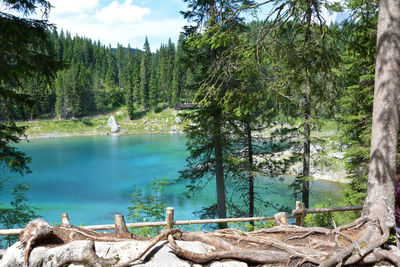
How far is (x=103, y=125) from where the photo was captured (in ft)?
220

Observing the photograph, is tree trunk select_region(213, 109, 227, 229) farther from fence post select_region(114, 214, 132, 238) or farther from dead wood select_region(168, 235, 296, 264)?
dead wood select_region(168, 235, 296, 264)

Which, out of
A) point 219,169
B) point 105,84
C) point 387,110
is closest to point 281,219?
point 387,110

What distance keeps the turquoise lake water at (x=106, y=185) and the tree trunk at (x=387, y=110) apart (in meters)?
6.81

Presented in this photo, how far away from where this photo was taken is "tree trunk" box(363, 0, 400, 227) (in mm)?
4066

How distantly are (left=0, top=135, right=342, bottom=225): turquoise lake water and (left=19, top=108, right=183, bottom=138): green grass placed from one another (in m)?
19.9

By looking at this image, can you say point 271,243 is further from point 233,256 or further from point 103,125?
point 103,125

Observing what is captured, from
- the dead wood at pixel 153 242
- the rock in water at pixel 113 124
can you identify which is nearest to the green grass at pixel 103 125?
the rock in water at pixel 113 124

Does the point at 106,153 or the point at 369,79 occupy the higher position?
the point at 369,79

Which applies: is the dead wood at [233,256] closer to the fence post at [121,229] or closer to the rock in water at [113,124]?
the fence post at [121,229]

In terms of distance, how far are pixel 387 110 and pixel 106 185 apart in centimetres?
2355

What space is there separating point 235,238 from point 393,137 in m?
2.75

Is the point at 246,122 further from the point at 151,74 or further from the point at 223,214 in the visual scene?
the point at 151,74

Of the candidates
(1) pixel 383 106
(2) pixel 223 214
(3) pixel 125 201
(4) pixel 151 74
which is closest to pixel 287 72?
(1) pixel 383 106

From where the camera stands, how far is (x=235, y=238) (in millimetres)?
3729
